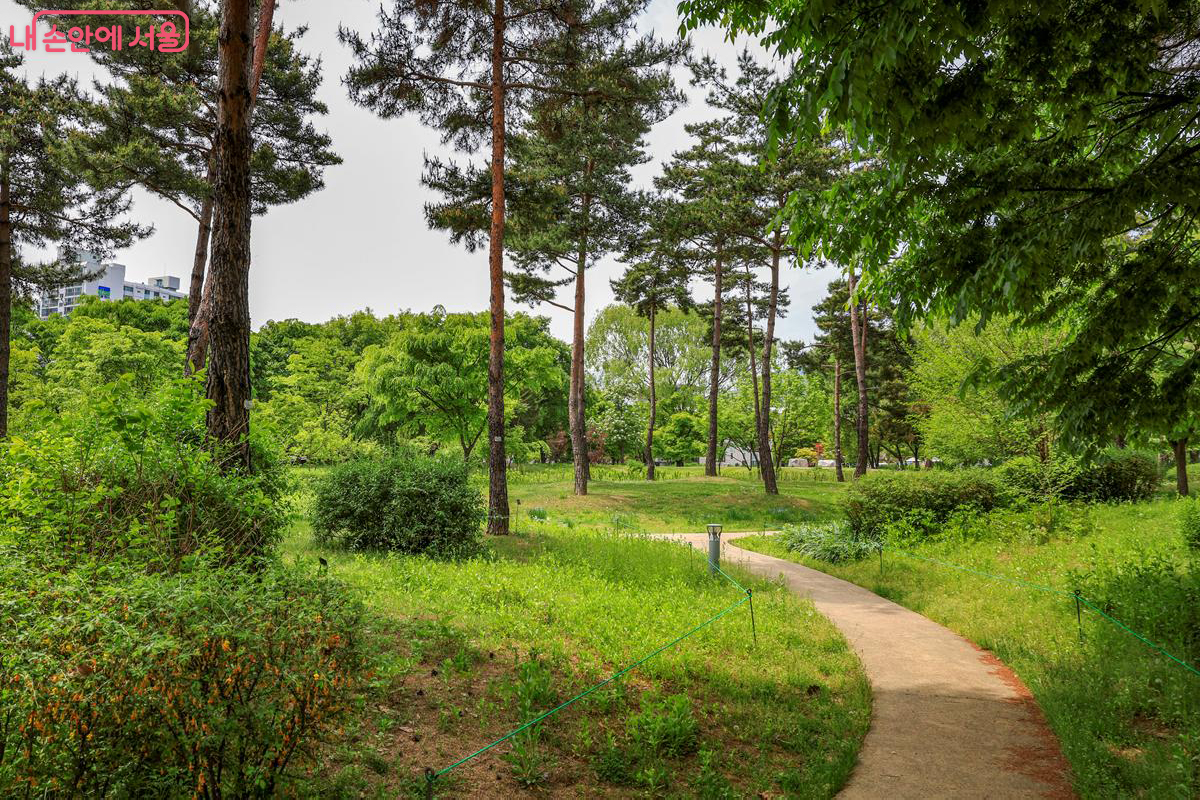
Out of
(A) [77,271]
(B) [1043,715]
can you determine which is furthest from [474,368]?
(B) [1043,715]

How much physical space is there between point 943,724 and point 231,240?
28.3ft

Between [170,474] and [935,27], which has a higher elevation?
[935,27]

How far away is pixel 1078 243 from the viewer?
13.4ft

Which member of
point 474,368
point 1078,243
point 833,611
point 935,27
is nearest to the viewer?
point 935,27

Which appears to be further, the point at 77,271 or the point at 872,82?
the point at 77,271

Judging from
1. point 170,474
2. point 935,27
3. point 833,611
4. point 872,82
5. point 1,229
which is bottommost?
point 833,611

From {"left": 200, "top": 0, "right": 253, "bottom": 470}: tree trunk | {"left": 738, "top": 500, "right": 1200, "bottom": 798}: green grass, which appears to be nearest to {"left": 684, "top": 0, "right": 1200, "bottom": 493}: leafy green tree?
{"left": 738, "top": 500, "right": 1200, "bottom": 798}: green grass

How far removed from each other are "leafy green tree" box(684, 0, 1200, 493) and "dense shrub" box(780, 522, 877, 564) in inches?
277

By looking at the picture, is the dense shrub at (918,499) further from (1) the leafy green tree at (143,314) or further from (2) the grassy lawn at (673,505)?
(1) the leafy green tree at (143,314)

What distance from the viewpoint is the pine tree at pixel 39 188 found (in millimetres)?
15492

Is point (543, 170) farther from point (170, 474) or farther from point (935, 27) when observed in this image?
point (935, 27)

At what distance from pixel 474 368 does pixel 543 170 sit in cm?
787

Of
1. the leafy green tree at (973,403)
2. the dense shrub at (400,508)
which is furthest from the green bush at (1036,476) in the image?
the dense shrub at (400,508)

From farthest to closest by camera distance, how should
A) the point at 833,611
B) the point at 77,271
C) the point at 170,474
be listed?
1. the point at 77,271
2. the point at 833,611
3. the point at 170,474
